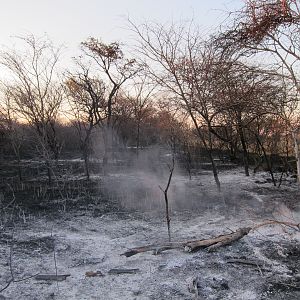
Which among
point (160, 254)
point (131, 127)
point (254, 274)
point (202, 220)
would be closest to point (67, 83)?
point (131, 127)

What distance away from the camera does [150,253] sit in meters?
6.49

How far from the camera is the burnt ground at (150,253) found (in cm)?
511

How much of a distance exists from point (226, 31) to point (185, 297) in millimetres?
3724

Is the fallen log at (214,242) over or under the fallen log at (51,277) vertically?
over

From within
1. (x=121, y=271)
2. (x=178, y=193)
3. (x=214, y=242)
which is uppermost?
(x=178, y=193)

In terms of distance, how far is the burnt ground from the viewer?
5.11 m

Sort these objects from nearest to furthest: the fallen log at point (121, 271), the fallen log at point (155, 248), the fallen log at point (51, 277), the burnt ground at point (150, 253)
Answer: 1. the burnt ground at point (150, 253)
2. the fallen log at point (51, 277)
3. the fallen log at point (121, 271)
4. the fallen log at point (155, 248)

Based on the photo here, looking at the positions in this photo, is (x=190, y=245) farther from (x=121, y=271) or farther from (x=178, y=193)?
(x=178, y=193)

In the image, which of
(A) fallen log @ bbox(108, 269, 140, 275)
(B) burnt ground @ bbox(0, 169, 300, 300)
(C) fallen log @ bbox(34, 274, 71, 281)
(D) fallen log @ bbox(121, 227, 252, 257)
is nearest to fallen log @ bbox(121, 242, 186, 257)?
(D) fallen log @ bbox(121, 227, 252, 257)

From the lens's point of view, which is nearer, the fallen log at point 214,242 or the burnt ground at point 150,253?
the burnt ground at point 150,253

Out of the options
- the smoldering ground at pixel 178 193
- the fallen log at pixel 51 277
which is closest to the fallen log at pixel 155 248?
the fallen log at pixel 51 277

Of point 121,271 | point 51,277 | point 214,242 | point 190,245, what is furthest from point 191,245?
point 51,277

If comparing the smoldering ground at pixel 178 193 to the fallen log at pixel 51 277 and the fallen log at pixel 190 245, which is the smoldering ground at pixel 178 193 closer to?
the fallen log at pixel 190 245

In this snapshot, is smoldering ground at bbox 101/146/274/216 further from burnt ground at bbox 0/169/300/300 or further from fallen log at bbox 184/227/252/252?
fallen log at bbox 184/227/252/252
